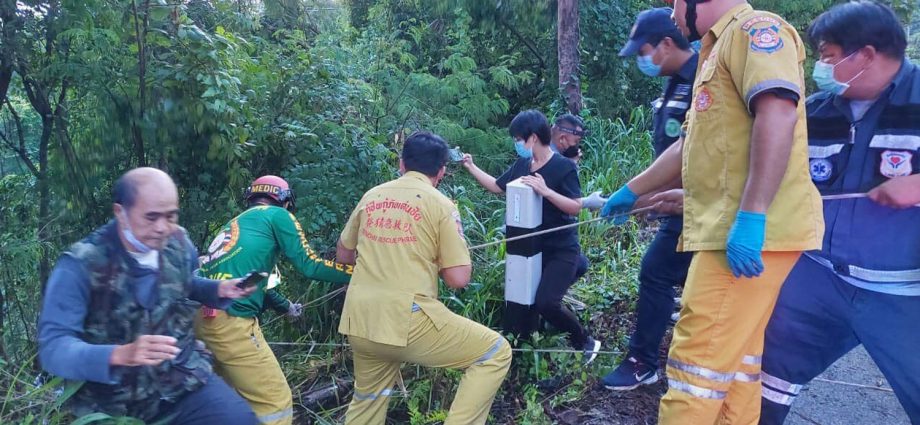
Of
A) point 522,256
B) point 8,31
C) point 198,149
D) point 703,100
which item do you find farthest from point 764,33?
point 8,31

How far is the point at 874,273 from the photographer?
8.77 feet

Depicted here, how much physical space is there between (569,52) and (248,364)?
673 cm

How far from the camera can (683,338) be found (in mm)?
2576

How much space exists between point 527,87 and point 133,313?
354 inches

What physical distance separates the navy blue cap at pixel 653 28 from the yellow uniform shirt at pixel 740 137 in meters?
0.91

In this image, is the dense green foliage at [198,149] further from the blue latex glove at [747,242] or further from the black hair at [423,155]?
the blue latex glove at [747,242]

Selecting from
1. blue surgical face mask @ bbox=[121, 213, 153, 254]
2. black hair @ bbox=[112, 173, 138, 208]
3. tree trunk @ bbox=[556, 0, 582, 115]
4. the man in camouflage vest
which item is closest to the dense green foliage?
the man in camouflage vest

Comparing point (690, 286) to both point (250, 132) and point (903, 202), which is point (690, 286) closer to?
point (903, 202)

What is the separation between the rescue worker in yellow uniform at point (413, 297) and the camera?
3.21m

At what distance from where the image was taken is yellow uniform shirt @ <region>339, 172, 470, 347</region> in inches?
126

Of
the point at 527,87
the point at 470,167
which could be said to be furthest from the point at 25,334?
the point at 527,87

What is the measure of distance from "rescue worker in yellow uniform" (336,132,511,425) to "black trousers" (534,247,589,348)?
796mm

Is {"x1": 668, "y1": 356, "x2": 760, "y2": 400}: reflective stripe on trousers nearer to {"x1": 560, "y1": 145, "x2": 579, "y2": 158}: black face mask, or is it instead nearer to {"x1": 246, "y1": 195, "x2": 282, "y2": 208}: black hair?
{"x1": 246, "y1": 195, "x2": 282, "y2": 208}: black hair

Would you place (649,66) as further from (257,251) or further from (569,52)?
(569,52)
